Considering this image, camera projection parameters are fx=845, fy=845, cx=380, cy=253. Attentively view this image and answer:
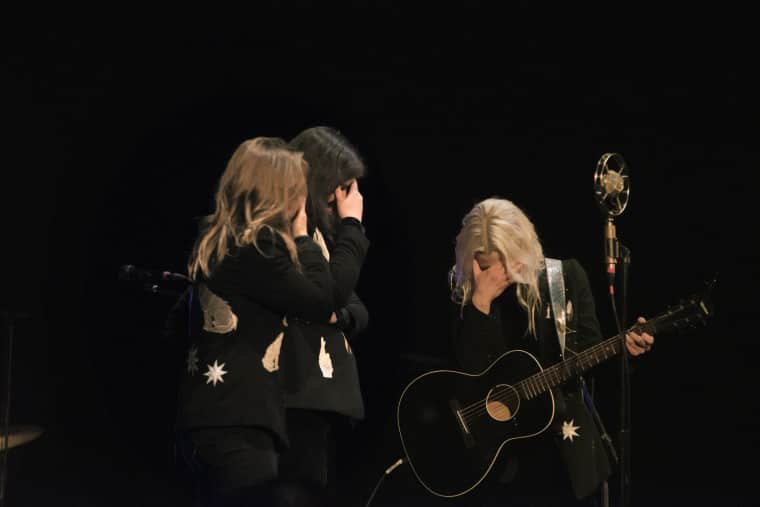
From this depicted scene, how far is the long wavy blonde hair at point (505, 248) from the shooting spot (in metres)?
3.21

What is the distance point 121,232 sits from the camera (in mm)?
4043

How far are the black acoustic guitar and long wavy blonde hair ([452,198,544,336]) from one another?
203 mm

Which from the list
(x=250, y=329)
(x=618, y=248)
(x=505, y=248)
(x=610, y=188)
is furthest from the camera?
(x=505, y=248)

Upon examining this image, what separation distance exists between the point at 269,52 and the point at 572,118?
1701 mm

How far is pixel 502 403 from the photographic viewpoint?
3.24 metres

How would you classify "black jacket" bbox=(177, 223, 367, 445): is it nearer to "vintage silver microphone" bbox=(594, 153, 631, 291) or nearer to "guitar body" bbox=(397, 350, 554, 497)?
"vintage silver microphone" bbox=(594, 153, 631, 291)

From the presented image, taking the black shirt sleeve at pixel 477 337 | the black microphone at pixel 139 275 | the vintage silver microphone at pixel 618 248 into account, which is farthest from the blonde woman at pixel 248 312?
the black shirt sleeve at pixel 477 337

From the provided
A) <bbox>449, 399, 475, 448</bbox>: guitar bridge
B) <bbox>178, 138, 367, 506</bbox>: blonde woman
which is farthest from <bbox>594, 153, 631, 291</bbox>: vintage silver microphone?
<bbox>178, 138, 367, 506</bbox>: blonde woman

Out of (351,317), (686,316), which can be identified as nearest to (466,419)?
(686,316)

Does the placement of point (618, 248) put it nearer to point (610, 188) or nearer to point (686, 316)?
point (610, 188)

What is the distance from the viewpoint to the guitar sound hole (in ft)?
10.5

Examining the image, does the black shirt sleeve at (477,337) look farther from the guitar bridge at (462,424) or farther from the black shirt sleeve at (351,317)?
the black shirt sleeve at (351,317)

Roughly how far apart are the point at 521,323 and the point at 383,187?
1.53 metres

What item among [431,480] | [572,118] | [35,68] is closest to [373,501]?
[431,480]
